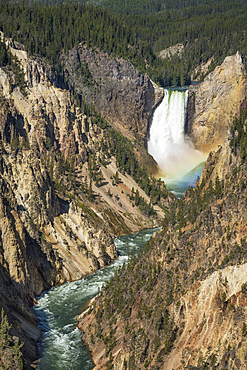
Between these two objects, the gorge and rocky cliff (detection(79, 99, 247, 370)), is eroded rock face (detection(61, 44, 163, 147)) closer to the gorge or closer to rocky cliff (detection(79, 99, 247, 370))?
the gorge

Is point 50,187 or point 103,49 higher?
point 103,49

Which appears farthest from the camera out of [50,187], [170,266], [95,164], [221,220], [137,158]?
[137,158]

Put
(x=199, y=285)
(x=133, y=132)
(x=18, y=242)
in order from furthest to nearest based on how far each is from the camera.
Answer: (x=133, y=132) < (x=18, y=242) < (x=199, y=285)

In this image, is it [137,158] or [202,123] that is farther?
[202,123]

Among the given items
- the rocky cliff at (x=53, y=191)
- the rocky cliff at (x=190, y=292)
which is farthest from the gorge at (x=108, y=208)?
the rocky cliff at (x=53, y=191)

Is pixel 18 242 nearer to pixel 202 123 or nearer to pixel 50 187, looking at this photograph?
pixel 50 187

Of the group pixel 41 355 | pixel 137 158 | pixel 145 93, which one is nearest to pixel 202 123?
pixel 145 93

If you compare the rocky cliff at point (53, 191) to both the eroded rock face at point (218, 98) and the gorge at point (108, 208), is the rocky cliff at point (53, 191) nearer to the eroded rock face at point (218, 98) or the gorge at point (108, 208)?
the gorge at point (108, 208)
